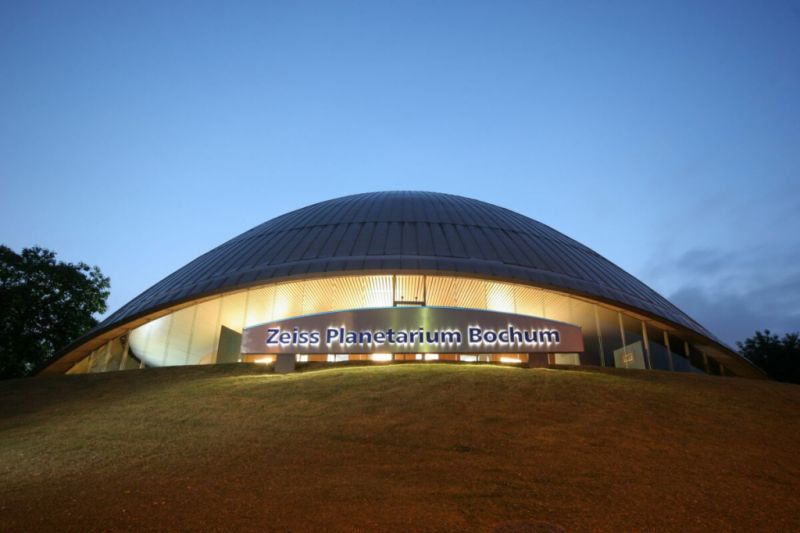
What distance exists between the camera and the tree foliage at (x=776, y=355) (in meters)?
37.0

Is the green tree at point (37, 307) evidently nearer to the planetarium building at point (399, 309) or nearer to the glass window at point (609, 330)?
the planetarium building at point (399, 309)

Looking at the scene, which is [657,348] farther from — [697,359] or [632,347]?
[697,359]

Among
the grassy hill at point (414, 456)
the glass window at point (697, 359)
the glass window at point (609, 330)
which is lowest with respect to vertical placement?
the grassy hill at point (414, 456)

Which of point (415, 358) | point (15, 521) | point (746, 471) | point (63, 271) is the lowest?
point (15, 521)

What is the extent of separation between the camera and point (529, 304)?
2241 centimetres

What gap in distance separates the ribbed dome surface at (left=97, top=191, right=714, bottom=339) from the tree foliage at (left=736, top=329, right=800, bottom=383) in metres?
16.5


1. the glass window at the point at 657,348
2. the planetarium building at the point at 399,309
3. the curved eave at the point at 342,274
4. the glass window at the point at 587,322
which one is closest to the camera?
the planetarium building at the point at 399,309

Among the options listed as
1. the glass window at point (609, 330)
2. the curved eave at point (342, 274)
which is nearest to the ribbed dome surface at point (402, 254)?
the curved eave at point (342, 274)

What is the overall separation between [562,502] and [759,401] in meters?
9.48

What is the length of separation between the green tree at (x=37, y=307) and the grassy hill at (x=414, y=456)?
2510cm

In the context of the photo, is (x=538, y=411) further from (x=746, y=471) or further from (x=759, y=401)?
(x=759, y=401)

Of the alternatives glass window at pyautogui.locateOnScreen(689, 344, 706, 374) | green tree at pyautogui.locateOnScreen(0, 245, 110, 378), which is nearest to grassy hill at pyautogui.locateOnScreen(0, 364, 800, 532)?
glass window at pyautogui.locateOnScreen(689, 344, 706, 374)

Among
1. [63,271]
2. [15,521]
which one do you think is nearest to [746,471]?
[15,521]

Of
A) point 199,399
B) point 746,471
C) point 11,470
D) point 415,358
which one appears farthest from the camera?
point 415,358
